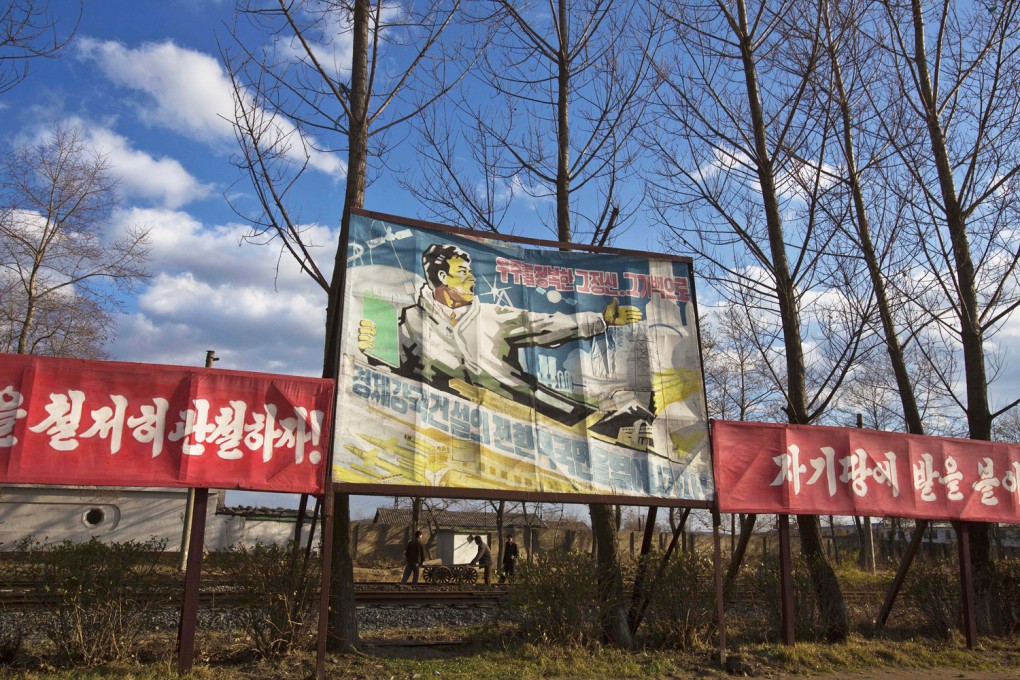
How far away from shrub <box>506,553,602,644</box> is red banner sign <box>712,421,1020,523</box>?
1.94 metres

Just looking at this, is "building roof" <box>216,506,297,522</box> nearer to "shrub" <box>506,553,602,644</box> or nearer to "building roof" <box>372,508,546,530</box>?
"building roof" <box>372,508,546,530</box>

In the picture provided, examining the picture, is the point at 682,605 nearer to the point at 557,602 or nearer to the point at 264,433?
the point at 557,602

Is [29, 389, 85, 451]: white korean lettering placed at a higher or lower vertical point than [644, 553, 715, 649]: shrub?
higher

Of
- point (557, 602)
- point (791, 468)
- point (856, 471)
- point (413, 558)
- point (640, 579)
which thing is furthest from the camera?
point (413, 558)

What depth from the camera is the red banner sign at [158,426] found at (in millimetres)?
6719

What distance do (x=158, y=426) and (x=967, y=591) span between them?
10.9 m

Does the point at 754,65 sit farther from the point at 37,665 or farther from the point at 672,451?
the point at 37,665

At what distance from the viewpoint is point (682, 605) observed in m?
9.10

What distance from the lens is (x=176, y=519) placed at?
26.7 m

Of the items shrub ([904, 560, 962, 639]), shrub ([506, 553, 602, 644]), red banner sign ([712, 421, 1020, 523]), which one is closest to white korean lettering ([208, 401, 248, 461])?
shrub ([506, 553, 602, 644])

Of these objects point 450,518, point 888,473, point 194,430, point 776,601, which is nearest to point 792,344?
point 888,473

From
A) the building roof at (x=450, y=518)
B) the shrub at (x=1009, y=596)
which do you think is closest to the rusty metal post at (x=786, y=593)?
the shrub at (x=1009, y=596)

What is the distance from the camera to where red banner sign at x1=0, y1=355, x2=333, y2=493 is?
6719 mm

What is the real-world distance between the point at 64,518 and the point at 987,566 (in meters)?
27.2
